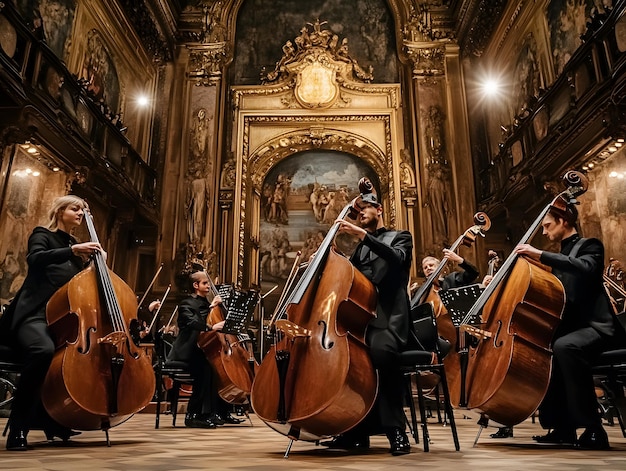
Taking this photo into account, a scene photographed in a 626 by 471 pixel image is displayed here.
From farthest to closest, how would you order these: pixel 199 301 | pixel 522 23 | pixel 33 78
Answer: pixel 522 23, pixel 33 78, pixel 199 301

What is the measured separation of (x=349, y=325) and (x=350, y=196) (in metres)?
10.5

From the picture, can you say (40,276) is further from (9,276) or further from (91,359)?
(9,276)

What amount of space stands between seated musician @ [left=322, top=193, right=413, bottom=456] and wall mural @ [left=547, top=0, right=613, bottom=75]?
7302 millimetres

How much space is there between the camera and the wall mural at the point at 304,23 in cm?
1433

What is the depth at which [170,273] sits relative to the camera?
12.4 metres

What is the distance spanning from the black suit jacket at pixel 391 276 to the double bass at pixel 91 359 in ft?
4.64

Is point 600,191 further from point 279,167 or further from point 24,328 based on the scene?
point 24,328

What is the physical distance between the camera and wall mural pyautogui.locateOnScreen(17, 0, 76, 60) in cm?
838

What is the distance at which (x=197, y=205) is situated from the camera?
1263 cm

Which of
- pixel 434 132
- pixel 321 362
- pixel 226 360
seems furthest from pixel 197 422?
pixel 434 132

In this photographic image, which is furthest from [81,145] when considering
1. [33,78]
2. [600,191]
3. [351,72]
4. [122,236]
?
[600,191]

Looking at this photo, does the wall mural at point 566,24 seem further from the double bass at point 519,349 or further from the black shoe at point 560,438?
the black shoe at point 560,438

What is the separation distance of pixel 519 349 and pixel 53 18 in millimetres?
9532

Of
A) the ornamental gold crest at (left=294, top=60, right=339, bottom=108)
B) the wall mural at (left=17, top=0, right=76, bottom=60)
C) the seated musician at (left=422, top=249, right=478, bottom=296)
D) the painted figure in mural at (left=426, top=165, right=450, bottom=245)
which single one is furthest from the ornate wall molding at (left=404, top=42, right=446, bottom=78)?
the seated musician at (left=422, top=249, right=478, bottom=296)
